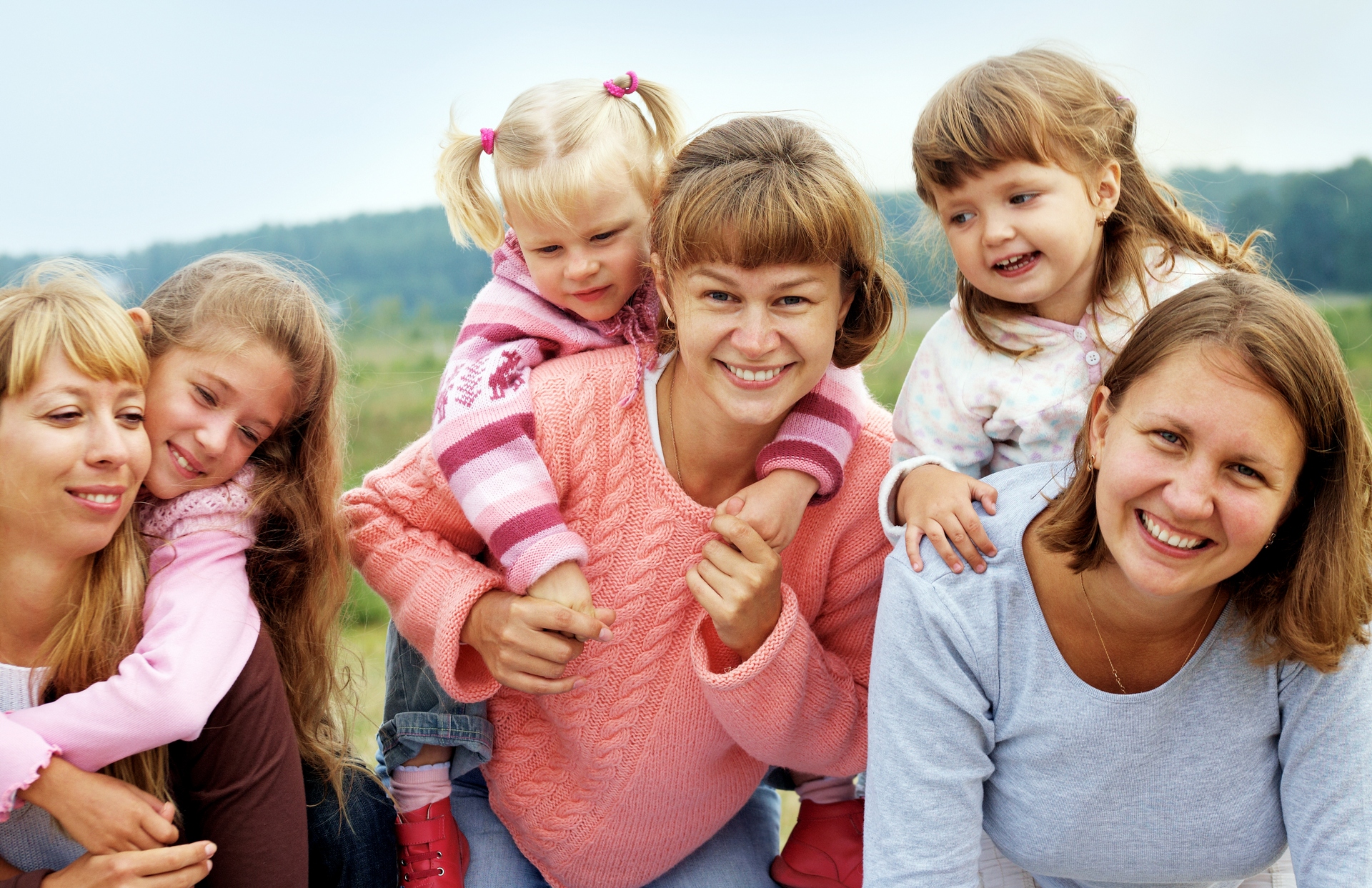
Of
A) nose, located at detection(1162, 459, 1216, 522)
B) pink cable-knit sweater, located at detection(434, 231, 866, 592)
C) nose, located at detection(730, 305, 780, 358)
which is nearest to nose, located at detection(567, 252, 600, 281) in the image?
pink cable-knit sweater, located at detection(434, 231, 866, 592)

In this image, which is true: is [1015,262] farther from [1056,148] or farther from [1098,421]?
[1098,421]

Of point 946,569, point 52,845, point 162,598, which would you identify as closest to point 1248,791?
point 946,569

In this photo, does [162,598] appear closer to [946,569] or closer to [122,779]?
[122,779]

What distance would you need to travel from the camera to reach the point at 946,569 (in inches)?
68.8

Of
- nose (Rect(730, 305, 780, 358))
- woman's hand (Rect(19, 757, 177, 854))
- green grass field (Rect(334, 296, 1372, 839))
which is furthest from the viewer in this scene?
green grass field (Rect(334, 296, 1372, 839))

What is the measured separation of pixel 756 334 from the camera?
1.78m

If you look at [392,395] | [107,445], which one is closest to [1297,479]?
[107,445]

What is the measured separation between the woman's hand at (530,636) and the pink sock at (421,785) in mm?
345

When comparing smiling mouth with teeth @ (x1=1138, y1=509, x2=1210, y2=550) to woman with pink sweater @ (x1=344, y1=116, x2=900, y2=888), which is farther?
woman with pink sweater @ (x1=344, y1=116, x2=900, y2=888)

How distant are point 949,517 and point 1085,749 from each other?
1.37ft

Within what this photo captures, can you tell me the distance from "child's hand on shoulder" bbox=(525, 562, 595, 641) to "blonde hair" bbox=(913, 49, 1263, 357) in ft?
2.98

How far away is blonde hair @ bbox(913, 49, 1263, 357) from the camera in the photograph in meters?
1.96

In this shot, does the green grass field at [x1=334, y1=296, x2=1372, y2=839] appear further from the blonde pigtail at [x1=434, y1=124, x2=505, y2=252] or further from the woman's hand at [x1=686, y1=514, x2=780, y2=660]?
the woman's hand at [x1=686, y1=514, x2=780, y2=660]

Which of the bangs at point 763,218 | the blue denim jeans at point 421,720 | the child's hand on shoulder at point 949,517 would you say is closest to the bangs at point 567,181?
the bangs at point 763,218
